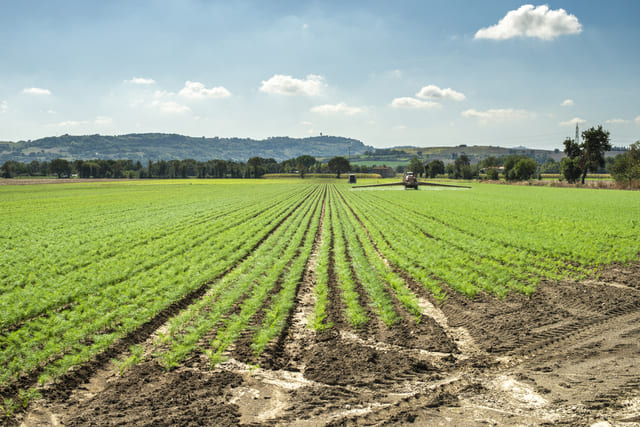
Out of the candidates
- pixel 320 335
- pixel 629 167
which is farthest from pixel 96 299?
pixel 629 167

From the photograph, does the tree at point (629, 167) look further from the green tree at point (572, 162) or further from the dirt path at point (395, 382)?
the dirt path at point (395, 382)

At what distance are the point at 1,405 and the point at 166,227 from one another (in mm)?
16665

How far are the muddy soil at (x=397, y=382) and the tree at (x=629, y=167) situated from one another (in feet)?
278

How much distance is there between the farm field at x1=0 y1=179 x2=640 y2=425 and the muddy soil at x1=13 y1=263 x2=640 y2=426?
0.03 metres

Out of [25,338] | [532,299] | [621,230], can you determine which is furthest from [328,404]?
[621,230]

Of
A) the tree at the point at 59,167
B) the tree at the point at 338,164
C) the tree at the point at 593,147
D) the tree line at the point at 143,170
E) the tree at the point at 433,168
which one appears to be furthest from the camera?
the tree at the point at 433,168

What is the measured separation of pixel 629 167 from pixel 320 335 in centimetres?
9300

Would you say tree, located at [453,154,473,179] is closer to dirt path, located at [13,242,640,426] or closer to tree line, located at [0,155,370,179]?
tree line, located at [0,155,370,179]

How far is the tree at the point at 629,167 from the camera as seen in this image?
72.1 meters

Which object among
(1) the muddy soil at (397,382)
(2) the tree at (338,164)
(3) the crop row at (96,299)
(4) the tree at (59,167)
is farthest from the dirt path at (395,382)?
(4) the tree at (59,167)

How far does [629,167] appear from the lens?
2945 inches

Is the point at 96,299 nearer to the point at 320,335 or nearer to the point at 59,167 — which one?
the point at 320,335

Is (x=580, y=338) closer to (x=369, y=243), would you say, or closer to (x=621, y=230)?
(x=369, y=243)

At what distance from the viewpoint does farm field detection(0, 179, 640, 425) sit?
15.6 feet
